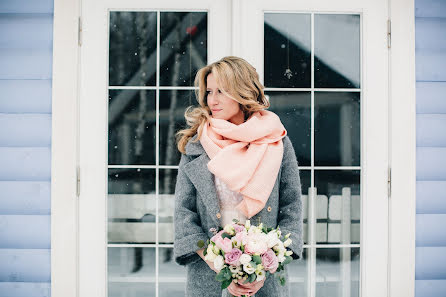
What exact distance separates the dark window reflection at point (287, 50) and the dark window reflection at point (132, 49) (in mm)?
692

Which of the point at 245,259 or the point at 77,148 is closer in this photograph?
the point at 245,259

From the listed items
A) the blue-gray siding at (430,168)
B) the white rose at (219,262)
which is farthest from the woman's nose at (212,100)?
the blue-gray siding at (430,168)

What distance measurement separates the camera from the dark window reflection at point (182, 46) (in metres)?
2.56

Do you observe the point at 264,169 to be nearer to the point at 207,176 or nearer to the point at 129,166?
the point at 207,176

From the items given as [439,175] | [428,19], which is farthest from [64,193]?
[428,19]

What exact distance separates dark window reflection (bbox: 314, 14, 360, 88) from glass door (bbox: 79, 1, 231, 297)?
0.58 meters

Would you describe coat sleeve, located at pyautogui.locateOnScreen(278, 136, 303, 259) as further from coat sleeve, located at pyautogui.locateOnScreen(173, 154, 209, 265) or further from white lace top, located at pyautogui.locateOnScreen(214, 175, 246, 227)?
coat sleeve, located at pyautogui.locateOnScreen(173, 154, 209, 265)

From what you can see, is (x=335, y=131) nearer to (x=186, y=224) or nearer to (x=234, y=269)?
(x=186, y=224)

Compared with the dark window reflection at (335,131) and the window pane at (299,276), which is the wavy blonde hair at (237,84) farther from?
the window pane at (299,276)

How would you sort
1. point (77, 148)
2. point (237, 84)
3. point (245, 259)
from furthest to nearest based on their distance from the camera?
point (77, 148) → point (237, 84) → point (245, 259)

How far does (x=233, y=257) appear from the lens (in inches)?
58.0

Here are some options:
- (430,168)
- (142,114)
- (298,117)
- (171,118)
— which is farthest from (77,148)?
(430,168)

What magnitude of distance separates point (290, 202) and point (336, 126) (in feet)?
2.96

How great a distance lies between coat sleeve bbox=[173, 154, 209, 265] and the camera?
5.82ft
